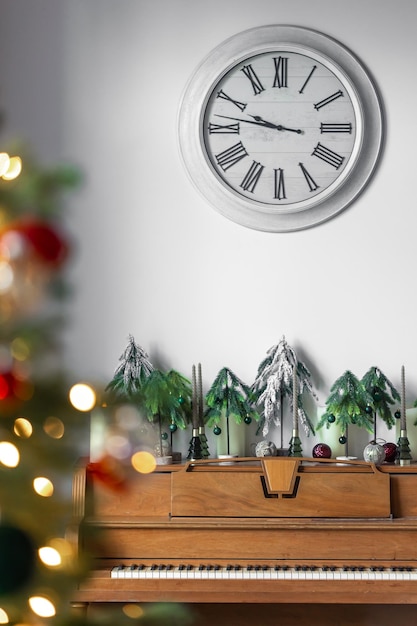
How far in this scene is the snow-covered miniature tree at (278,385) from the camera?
2.90m

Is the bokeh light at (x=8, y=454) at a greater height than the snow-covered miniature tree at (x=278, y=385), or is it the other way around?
the snow-covered miniature tree at (x=278, y=385)

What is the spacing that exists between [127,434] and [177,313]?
7.30ft

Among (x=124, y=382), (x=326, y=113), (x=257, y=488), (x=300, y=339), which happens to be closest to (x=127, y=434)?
(x=257, y=488)

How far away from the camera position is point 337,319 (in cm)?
303

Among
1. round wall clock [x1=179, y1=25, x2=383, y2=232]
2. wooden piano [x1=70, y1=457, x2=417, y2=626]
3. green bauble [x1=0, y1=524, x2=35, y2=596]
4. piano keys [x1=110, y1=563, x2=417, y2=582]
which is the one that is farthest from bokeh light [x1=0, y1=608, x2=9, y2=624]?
round wall clock [x1=179, y1=25, x2=383, y2=232]

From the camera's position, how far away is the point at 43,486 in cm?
87

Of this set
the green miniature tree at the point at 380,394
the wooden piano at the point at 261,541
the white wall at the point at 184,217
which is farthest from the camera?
the white wall at the point at 184,217

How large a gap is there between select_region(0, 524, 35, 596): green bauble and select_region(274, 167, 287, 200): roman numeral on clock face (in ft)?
7.90

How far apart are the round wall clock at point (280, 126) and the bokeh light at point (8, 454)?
228cm

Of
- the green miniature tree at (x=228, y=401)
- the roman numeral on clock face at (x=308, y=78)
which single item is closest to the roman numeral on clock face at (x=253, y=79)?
the roman numeral on clock face at (x=308, y=78)

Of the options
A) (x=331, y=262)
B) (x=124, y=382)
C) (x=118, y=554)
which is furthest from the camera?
(x=331, y=262)

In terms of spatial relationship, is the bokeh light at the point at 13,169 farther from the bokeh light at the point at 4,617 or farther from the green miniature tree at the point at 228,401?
the green miniature tree at the point at 228,401

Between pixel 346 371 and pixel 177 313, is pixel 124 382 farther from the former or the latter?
pixel 346 371

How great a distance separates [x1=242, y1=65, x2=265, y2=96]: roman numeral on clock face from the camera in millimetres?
3057
